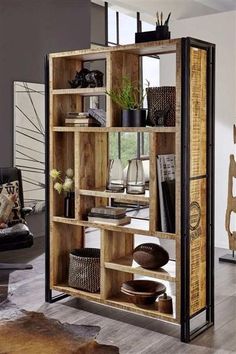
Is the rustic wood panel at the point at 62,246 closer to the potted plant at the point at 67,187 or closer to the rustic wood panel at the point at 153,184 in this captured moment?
the potted plant at the point at 67,187

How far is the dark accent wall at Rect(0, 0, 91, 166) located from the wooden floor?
79.0 inches

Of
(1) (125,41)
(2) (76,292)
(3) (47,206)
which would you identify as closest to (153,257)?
(2) (76,292)

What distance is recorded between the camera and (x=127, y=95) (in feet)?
10.9

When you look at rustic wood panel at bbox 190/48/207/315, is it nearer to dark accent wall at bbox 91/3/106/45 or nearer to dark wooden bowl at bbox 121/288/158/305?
dark wooden bowl at bbox 121/288/158/305

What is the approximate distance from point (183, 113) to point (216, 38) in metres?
2.95

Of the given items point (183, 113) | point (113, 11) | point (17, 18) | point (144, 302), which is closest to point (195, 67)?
point (183, 113)

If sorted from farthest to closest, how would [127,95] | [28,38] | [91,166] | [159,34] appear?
[28,38] < [91,166] < [127,95] < [159,34]

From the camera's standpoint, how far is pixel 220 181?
224 inches

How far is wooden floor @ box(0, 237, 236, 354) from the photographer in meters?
3.10

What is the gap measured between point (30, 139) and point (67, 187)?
101 inches

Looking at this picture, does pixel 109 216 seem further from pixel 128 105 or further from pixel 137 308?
pixel 128 105

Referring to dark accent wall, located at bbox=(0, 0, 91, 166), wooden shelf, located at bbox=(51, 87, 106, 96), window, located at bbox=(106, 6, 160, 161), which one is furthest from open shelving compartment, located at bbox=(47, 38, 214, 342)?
window, located at bbox=(106, 6, 160, 161)

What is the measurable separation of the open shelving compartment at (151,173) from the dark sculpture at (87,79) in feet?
0.26

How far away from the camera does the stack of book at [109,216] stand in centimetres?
348
